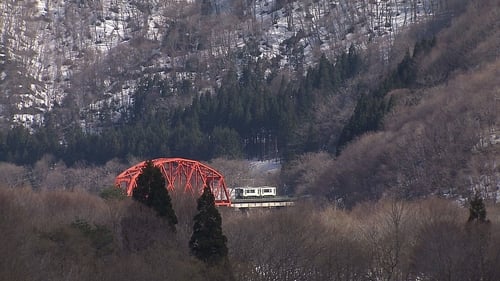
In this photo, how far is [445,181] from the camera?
76.4 m

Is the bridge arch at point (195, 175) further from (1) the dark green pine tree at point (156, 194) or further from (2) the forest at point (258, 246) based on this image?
(1) the dark green pine tree at point (156, 194)

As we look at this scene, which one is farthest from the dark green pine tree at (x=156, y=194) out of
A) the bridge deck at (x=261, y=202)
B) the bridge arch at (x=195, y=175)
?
the bridge arch at (x=195, y=175)

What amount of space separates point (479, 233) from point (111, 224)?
15839mm

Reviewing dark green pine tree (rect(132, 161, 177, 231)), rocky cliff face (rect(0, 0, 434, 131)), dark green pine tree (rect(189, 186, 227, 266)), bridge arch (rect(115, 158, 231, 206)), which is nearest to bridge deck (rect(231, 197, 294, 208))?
bridge arch (rect(115, 158, 231, 206))

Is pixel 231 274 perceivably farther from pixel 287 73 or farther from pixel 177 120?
pixel 287 73

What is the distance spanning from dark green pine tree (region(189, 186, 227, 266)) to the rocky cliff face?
9391cm

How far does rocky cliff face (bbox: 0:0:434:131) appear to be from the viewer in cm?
14788

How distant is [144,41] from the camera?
16325 centimetres

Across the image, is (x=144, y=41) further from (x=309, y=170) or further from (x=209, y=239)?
(x=209, y=239)

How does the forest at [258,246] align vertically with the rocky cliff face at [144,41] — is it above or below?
below

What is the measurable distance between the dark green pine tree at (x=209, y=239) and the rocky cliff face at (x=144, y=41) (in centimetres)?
9391

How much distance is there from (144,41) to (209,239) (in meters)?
122

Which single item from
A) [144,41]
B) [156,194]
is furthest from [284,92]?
[156,194]

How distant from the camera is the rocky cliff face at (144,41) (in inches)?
5822
